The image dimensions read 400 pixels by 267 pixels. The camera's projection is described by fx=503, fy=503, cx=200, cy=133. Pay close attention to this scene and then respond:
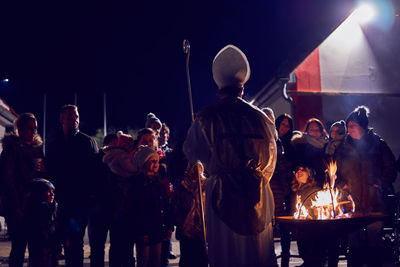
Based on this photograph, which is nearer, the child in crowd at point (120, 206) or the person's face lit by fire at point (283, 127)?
the child in crowd at point (120, 206)

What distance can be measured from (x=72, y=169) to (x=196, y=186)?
5.04 ft

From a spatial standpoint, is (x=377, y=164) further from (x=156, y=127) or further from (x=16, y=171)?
(x=16, y=171)

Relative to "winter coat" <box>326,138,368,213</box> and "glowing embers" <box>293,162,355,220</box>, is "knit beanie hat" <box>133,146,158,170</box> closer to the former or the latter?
"glowing embers" <box>293,162,355,220</box>

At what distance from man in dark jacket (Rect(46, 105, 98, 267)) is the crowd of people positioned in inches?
0.5

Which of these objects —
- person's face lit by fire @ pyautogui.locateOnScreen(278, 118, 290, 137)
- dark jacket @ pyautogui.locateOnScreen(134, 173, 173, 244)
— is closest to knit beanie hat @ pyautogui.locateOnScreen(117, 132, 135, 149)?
dark jacket @ pyautogui.locateOnScreen(134, 173, 173, 244)

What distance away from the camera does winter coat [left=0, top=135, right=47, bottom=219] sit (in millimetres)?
5999

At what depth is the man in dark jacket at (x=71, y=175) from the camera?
19.6 ft

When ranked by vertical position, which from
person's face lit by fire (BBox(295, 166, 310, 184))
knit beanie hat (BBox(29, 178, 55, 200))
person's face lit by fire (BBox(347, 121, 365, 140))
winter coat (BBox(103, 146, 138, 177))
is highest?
person's face lit by fire (BBox(347, 121, 365, 140))

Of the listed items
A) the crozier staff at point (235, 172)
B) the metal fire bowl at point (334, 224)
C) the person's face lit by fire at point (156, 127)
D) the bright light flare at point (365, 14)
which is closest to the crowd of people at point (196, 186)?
the crozier staff at point (235, 172)

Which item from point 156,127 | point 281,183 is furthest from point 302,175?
point 156,127

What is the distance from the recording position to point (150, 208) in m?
6.30

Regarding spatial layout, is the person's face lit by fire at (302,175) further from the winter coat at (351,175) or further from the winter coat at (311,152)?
the winter coat at (311,152)

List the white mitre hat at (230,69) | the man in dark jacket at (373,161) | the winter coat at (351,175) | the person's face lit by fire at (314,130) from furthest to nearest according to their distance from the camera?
the person's face lit by fire at (314,130) → the man in dark jacket at (373,161) → the winter coat at (351,175) → the white mitre hat at (230,69)

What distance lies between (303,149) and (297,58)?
5206 millimetres
